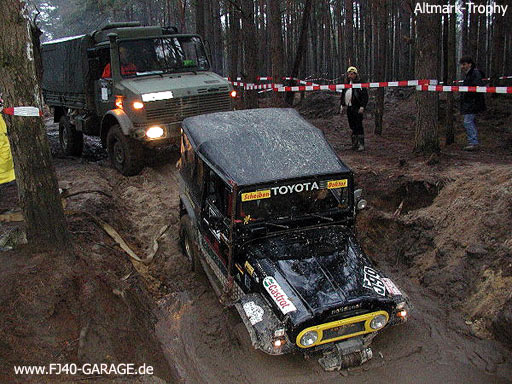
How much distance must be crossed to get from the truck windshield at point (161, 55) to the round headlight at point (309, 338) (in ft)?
24.2

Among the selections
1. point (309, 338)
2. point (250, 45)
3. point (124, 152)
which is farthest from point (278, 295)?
point (250, 45)

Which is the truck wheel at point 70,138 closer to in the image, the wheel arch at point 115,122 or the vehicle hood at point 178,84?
the wheel arch at point 115,122

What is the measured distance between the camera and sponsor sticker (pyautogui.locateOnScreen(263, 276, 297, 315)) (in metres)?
4.43

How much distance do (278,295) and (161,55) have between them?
719cm

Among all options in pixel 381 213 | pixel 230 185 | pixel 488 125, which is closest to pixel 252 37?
pixel 488 125

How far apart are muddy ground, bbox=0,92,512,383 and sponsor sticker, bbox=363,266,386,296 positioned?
66cm

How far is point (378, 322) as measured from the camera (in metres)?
4.62

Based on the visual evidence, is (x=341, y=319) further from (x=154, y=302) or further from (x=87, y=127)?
(x=87, y=127)

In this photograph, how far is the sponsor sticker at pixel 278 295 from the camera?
4.43 m

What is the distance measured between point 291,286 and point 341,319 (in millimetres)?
567

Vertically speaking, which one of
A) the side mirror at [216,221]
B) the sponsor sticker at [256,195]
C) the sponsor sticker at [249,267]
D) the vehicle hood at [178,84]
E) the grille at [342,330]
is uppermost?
the vehicle hood at [178,84]

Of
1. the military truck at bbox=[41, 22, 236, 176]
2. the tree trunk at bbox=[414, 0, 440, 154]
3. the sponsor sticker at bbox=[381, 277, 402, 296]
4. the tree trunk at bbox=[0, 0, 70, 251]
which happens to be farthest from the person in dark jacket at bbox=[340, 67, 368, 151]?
the tree trunk at bbox=[0, 0, 70, 251]

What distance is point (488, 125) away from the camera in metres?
12.8

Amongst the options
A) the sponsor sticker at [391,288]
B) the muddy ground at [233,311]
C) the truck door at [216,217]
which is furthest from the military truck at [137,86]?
the sponsor sticker at [391,288]
